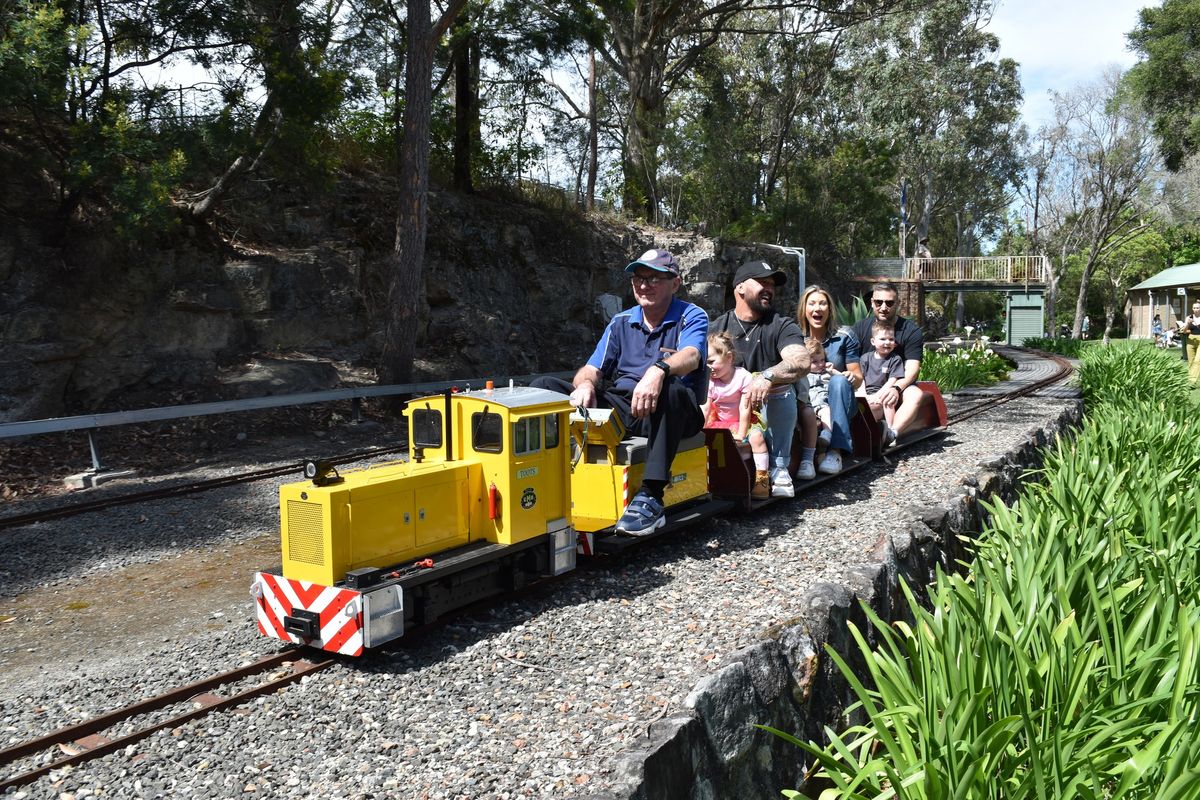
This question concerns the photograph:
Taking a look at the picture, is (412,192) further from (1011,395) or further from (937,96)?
(937,96)

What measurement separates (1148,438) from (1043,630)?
4898 millimetres

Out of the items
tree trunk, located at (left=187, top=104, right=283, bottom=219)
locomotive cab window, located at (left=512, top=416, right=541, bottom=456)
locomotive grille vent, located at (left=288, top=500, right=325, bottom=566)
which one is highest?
tree trunk, located at (left=187, top=104, right=283, bottom=219)

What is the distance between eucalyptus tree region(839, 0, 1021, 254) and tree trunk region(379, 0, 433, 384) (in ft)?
104

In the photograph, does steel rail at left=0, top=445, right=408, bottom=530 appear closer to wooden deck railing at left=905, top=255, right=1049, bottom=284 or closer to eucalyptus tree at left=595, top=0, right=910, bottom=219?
eucalyptus tree at left=595, top=0, right=910, bottom=219

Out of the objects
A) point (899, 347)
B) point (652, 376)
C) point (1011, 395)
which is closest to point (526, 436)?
point (652, 376)

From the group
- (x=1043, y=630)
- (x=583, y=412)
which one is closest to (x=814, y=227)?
(x=583, y=412)

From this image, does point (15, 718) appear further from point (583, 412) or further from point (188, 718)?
point (583, 412)

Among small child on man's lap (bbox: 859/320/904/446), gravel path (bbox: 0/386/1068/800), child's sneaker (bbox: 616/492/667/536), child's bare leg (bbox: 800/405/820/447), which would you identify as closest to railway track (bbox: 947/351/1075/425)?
small child on man's lap (bbox: 859/320/904/446)

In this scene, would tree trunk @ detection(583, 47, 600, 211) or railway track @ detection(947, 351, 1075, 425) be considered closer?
railway track @ detection(947, 351, 1075, 425)

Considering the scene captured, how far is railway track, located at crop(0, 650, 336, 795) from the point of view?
3639mm

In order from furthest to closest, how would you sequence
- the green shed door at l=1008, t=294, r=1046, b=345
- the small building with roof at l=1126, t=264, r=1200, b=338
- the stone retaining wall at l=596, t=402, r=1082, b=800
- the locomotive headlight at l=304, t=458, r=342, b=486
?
the green shed door at l=1008, t=294, r=1046, b=345, the small building with roof at l=1126, t=264, r=1200, b=338, the locomotive headlight at l=304, t=458, r=342, b=486, the stone retaining wall at l=596, t=402, r=1082, b=800

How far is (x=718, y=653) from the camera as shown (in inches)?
175

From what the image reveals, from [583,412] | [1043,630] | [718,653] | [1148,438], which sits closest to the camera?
[1043,630]

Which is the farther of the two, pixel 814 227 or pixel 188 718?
pixel 814 227
